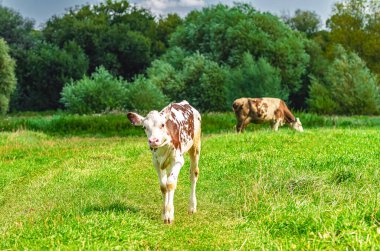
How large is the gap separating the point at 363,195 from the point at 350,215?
2.74 meters

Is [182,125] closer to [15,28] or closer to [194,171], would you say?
[194,171]

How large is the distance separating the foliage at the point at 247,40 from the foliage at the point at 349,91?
571 centimetres

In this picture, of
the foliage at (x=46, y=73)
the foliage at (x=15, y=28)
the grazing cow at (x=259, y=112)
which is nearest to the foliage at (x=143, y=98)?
the grazing cow at (x=259, y=112)

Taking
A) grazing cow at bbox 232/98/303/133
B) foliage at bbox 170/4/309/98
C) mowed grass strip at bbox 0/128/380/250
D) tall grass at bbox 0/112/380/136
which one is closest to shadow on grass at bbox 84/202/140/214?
mowed grass strip at bbox 0/128/380/250

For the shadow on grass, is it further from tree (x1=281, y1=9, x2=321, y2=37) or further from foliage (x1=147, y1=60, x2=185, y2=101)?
tree (x1=281, y1=9, x2=321, y2=37)

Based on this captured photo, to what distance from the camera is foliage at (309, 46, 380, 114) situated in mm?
53500

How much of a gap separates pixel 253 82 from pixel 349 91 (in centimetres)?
919

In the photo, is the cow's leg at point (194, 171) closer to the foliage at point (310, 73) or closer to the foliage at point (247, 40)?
the foliage at point (247, 40)

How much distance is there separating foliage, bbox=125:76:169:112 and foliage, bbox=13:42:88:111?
2051 centimetres

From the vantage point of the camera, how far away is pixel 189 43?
6819cm

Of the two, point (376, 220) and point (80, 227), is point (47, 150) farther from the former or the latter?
point (376, 220)

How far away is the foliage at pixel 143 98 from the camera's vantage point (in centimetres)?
5081

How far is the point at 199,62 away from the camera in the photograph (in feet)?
197

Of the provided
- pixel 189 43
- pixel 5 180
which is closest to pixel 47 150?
pixel 5 180
